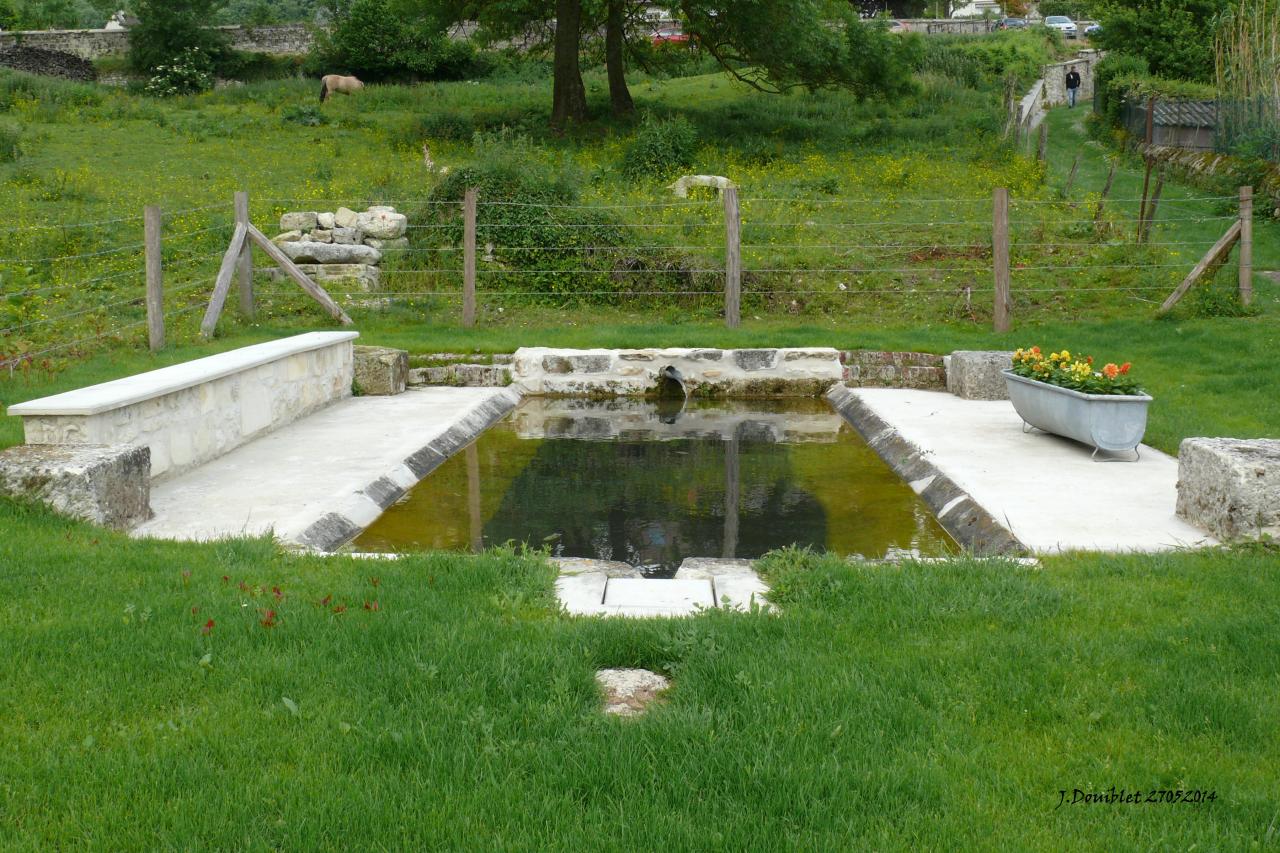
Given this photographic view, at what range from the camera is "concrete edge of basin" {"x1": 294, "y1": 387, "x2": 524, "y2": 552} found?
265 inches

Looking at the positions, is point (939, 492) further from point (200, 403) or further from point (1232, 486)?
point (200, 403)

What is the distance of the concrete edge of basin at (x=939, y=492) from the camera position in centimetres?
658

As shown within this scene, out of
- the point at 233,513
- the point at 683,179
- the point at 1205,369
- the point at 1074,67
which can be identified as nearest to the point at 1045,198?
the point at 683,179

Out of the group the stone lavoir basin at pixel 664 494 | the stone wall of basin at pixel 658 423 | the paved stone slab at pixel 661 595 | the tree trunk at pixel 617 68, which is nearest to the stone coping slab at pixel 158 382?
the stone lavoir basin at pixel 664 494

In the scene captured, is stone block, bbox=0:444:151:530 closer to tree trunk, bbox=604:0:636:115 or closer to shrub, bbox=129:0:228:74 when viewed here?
tree trunk, bbox=604:0:636:115

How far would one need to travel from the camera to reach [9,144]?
854 inches

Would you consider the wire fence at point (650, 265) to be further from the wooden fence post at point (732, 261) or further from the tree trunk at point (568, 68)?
the tree trunk at point (568, 68)

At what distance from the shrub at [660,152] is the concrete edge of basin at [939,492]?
1048 cm

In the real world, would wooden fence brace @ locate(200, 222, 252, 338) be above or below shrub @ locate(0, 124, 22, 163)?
below

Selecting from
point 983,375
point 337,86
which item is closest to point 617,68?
point 337,86

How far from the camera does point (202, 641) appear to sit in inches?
175

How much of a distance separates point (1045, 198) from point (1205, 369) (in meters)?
8.71

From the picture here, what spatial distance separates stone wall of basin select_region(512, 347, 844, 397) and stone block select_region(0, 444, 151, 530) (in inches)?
263

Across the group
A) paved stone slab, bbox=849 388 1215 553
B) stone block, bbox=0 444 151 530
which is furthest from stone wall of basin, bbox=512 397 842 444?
stone block, bbox=0 444 151 530
